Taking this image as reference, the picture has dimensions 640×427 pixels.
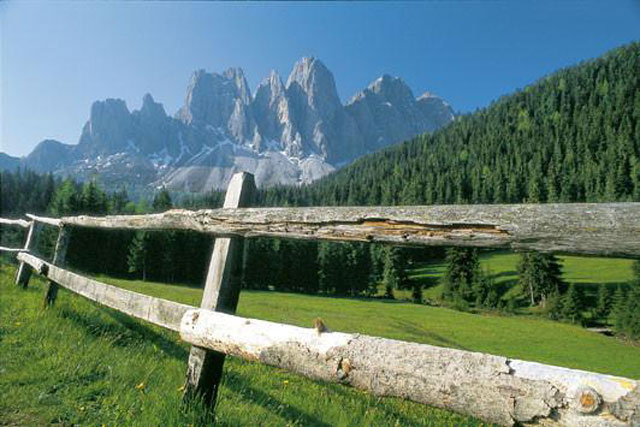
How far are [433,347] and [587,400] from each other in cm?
65

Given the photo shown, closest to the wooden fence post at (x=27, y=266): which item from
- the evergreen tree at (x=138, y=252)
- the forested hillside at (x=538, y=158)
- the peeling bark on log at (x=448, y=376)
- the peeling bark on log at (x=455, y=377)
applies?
the peeling bark on log at (x=448, y=376)

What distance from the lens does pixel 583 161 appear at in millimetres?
141750

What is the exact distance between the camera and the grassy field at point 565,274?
7406 centimetres

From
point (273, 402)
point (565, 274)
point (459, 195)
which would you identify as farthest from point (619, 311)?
point (459, 195)

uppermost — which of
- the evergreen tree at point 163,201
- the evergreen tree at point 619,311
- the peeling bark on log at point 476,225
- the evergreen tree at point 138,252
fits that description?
the evergreen tree at point 163,201

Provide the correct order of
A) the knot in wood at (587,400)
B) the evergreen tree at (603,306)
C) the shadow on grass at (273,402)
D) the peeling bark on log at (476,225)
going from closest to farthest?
the knot in wood at (587,400) → the peeling bark on log at (476,225) → the shadow on grass at (273,402) → the evergreen tree at (603,306)

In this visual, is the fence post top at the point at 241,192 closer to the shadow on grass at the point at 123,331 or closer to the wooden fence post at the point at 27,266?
the shadow on grass at the point at 123,331

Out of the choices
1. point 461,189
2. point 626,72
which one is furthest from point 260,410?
point 626,72

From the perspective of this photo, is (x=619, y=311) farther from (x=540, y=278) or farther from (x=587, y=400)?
(x=587, y=400)

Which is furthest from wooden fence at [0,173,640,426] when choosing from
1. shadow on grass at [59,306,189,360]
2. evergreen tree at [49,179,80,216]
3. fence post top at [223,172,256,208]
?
evergreen tree at [49,179,80,216]

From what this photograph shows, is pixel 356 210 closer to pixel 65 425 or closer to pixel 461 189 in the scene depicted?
pixel 65 425

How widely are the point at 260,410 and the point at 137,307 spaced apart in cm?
171

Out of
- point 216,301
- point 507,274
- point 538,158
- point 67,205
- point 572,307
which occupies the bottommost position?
point 572,307

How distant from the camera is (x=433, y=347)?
5.96 ft
